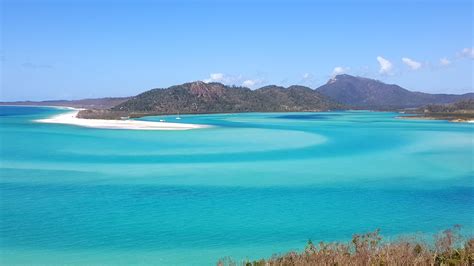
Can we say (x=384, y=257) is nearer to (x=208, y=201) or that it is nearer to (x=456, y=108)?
(x=208, y=201)

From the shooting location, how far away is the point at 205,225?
12352 mm

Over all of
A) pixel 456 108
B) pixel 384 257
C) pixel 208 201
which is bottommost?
pixel 208 201

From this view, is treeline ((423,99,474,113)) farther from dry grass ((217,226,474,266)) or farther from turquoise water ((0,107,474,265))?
dry grass ((217,226,474,266))

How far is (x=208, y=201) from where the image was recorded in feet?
49.0

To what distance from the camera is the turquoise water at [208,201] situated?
10789 mm

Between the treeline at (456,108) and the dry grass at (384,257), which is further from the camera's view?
the treeline at (456,108)

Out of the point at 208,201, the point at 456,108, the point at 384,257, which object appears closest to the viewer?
the point at 384,257

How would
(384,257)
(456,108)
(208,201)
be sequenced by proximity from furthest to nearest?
(456,108), (208,201), (384,257)

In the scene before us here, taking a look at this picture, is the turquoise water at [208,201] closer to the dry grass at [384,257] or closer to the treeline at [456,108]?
the dry grass at [384,257]

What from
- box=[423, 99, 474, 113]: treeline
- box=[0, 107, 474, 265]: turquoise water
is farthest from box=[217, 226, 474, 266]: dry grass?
box=[423, 99, 474, 113]: treeline

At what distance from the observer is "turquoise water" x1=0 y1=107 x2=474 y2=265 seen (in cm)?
1079

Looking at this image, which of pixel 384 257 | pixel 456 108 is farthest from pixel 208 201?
pixel 456 108

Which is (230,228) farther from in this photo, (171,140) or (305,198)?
(171,140)

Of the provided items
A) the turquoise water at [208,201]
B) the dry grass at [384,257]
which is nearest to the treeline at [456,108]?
the turquoise water at [208,201]
